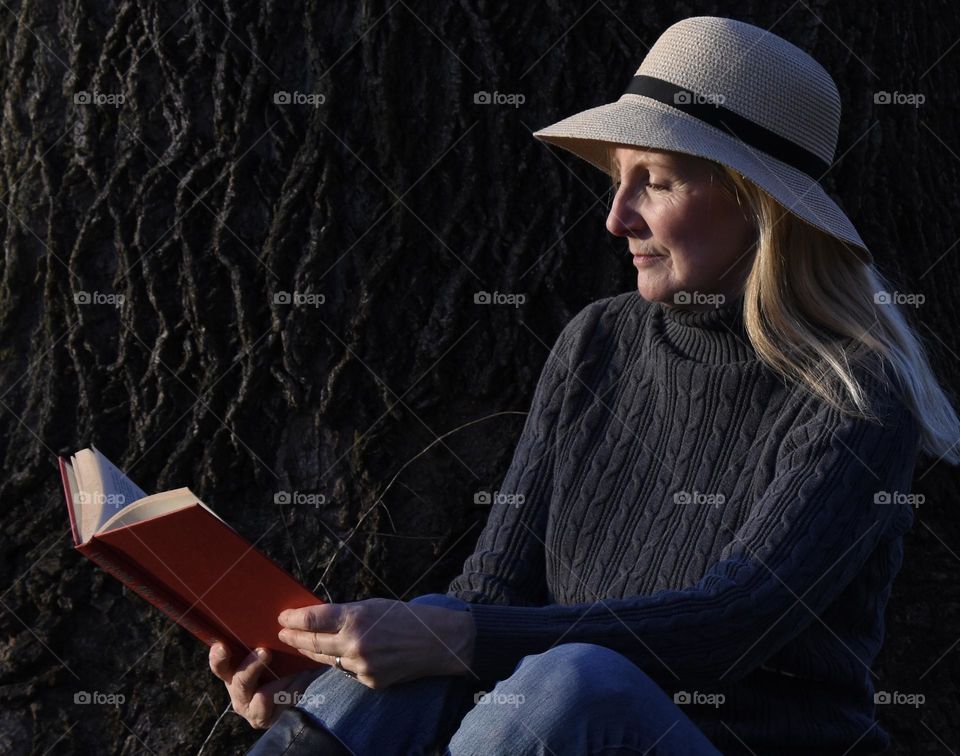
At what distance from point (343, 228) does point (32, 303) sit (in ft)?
2.61

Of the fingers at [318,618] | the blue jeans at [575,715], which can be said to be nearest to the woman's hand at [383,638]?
the fingers at [318,618]

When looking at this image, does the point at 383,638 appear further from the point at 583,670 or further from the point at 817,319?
the point at 817,319

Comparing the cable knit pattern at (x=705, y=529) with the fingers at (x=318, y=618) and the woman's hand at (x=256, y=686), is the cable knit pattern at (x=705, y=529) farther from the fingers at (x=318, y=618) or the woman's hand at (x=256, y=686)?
the woman's hand at (x=256, y=686)

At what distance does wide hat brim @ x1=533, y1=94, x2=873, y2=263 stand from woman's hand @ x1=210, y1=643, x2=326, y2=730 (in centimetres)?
112

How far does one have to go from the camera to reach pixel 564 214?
2998mm

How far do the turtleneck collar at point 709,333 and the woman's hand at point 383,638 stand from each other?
0.72m

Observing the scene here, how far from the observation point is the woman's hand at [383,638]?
2.05m

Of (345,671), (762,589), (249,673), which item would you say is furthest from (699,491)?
(249,673)

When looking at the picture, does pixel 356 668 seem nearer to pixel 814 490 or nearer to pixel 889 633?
pixel 814 490

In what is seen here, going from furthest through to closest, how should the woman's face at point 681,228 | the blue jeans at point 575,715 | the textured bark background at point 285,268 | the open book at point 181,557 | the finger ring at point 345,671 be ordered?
the textured bark background at point 285,268, the woman's face at point 681,228, the finger ring at point 345,671, the open book at point 181,557, the blue jeans at point 575,715

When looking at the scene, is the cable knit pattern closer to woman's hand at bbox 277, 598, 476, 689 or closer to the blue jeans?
woman's hand at bbox 277, 598, 476, 689

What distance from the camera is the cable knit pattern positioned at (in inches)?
84.8

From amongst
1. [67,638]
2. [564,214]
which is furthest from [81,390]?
[564,214]

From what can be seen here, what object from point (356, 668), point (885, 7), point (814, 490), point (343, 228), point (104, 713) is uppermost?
point (885, 7)
